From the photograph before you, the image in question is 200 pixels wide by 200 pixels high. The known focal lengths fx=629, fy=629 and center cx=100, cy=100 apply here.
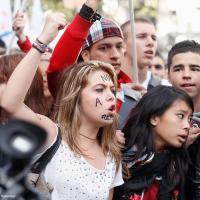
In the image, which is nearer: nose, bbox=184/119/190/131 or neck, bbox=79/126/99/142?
neck, bbox=79/126/99/142

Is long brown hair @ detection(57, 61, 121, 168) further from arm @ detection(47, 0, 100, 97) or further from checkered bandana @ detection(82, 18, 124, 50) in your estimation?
checkered bandana @ detection(82, 18, 124, 50)

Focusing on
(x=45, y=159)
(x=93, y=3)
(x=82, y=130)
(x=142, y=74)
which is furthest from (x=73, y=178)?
(x=142, y=74)

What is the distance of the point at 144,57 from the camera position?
538 centimetres

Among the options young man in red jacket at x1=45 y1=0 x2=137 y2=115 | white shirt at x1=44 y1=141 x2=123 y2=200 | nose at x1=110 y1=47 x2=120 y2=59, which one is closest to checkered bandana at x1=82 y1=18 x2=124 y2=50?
young man in red jacket at x1=45 y1=0 x2=137 y2=115

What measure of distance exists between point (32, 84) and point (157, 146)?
31.5 inches

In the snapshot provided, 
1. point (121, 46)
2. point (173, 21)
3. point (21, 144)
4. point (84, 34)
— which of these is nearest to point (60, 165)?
point (84, 34)

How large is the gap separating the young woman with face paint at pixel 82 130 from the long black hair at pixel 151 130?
19 cm

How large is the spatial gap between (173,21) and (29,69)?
1332cm

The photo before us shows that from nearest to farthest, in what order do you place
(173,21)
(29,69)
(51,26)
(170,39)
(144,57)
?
(29,69) < (51,26) < (144,57) < (173,21) < (170,39)

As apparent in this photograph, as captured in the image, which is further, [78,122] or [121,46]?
[121,46]

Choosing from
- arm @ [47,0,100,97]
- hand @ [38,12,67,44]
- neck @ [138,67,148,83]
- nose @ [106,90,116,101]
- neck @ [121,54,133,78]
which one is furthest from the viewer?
neck @ [138,67,148,83]

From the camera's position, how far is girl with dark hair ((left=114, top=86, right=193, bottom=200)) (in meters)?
3.45

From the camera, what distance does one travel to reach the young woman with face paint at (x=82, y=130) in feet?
10.0

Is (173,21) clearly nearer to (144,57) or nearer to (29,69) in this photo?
(144,57)
